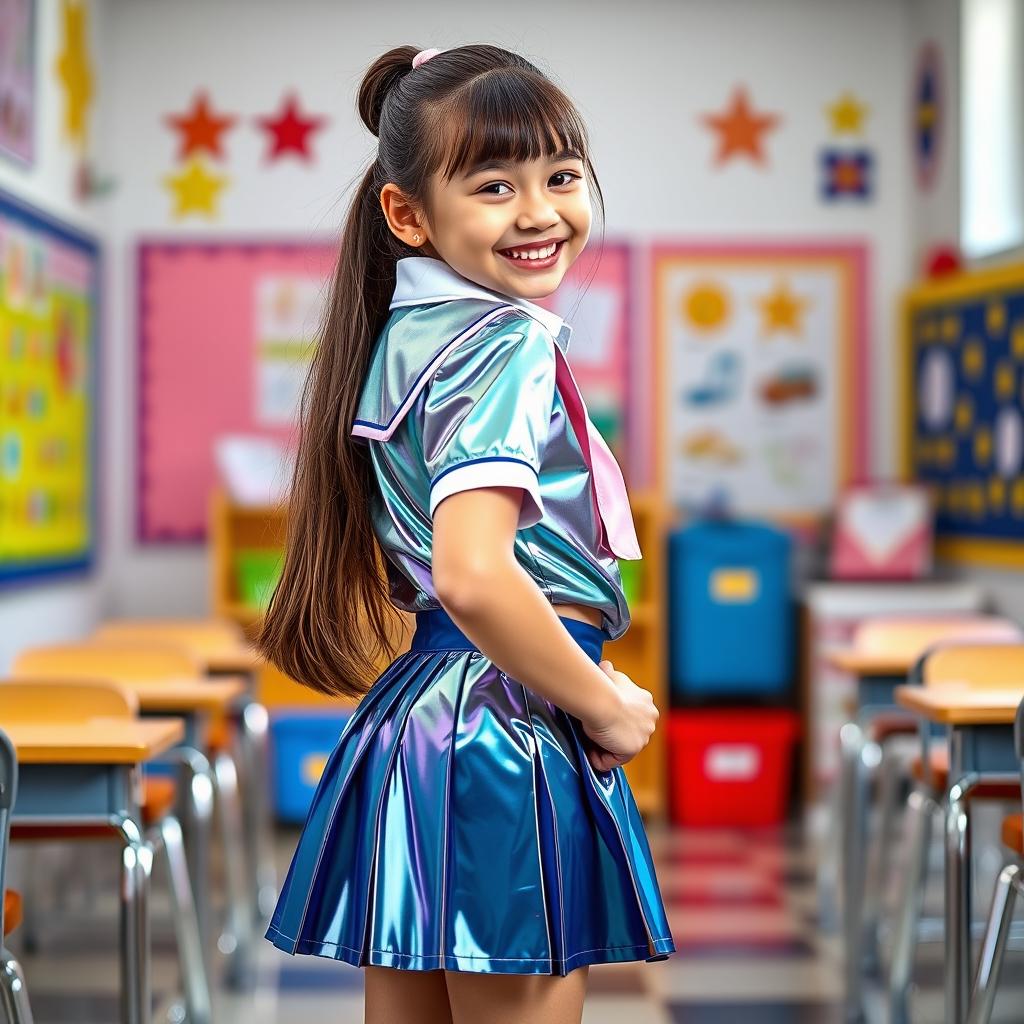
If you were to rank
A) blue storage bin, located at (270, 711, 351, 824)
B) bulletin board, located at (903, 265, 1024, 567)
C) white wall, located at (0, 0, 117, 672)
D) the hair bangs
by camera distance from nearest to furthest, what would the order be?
the hair bangs, white wall, located at (0, 0, 117, 672), bulletin board, located at (903, 265, 1024, 567), blue storage bin, located at (270, 711, 351, 824)

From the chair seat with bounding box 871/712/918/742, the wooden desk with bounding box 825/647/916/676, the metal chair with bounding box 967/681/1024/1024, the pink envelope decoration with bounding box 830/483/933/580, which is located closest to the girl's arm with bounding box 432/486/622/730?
the metal chair with bounding box 967/681/1024/1024

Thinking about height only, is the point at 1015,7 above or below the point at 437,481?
above

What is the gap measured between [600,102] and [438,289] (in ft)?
14.7

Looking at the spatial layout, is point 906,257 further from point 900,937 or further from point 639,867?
point 639,867

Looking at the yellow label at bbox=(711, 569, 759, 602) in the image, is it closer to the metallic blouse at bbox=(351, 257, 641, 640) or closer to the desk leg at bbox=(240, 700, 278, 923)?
the desk leg at bbox=(240, 700, 278, 923)

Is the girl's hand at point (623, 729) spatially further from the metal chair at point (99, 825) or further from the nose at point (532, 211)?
the metal chair at point (99, 825)

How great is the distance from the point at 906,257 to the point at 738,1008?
10.7 feet

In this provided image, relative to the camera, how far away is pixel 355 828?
125 centimetres

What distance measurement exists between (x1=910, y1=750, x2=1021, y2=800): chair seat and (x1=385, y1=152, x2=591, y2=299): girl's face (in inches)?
63.4

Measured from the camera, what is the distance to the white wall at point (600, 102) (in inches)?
215

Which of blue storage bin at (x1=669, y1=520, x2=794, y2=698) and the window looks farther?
blue storage bin at (x1=669, y1=520, x2=794, y2=698)

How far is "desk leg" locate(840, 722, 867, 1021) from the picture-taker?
120 inches

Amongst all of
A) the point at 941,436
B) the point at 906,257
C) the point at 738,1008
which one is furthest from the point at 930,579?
the point at 738,1008

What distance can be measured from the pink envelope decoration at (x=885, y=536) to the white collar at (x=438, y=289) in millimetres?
4049
